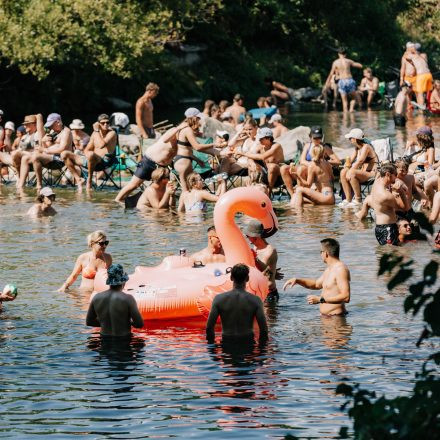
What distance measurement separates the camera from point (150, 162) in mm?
21797

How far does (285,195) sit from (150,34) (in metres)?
17.2

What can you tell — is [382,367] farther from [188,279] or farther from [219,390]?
[188,279]

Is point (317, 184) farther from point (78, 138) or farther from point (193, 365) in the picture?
point (193, 365)

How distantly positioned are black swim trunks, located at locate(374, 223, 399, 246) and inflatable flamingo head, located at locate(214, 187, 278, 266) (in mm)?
3389

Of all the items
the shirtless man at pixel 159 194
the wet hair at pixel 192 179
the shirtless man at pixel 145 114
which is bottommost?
the shirtless man at pixel 159 194

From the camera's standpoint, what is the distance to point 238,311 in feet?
40.2

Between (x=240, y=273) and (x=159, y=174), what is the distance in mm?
8981

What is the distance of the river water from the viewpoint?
33.4 ft

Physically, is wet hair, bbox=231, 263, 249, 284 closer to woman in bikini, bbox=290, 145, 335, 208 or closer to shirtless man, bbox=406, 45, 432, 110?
woman in bikini, bbox=290, 145, 335, 208

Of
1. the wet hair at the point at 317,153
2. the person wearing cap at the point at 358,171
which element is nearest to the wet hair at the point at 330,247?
the person wearing cap at the point at 358,171

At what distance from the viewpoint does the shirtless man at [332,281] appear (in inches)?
518

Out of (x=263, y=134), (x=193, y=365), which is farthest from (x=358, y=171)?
(x=193, y=365)

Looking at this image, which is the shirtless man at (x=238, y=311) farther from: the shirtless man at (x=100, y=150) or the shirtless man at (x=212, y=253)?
the shirtless man at (x=100, y=150)

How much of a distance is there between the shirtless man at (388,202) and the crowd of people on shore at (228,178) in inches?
0.5
